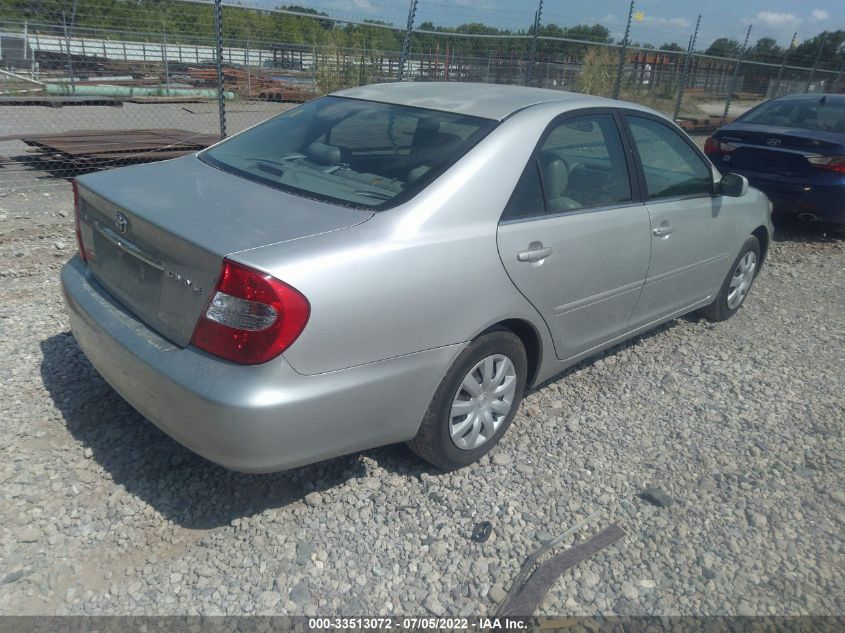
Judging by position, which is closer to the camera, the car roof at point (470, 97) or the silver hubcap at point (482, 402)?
the silver hubcap at point (482, 402)

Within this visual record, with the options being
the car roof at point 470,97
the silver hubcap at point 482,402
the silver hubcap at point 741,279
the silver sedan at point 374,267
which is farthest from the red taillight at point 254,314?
the silver hubcap at point 741,279

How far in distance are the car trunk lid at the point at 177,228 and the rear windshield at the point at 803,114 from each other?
7.27 meters

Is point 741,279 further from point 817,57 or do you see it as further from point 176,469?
point 817,57

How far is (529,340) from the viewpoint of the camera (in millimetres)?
3330

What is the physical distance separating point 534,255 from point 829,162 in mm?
5601

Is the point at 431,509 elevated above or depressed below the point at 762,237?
below

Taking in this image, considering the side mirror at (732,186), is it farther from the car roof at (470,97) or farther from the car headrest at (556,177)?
the car headrest at (556,177)

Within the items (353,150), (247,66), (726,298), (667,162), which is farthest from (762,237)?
(247,66)

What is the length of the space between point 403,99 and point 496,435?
1.79 metres

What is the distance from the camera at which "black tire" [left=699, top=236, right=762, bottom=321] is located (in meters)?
5.00

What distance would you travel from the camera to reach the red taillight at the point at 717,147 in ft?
25.5

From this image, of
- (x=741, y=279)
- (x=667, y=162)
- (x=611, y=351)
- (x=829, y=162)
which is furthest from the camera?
(x=829, y=162)

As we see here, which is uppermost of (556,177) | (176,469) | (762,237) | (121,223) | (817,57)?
(817,57)

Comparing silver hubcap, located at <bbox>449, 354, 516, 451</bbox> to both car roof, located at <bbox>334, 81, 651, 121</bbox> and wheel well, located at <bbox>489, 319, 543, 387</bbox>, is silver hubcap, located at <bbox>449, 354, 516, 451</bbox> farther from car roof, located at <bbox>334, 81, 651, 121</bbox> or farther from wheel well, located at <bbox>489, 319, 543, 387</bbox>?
car roof, located at <bbox>334, 81, 651, 121</bbox>
